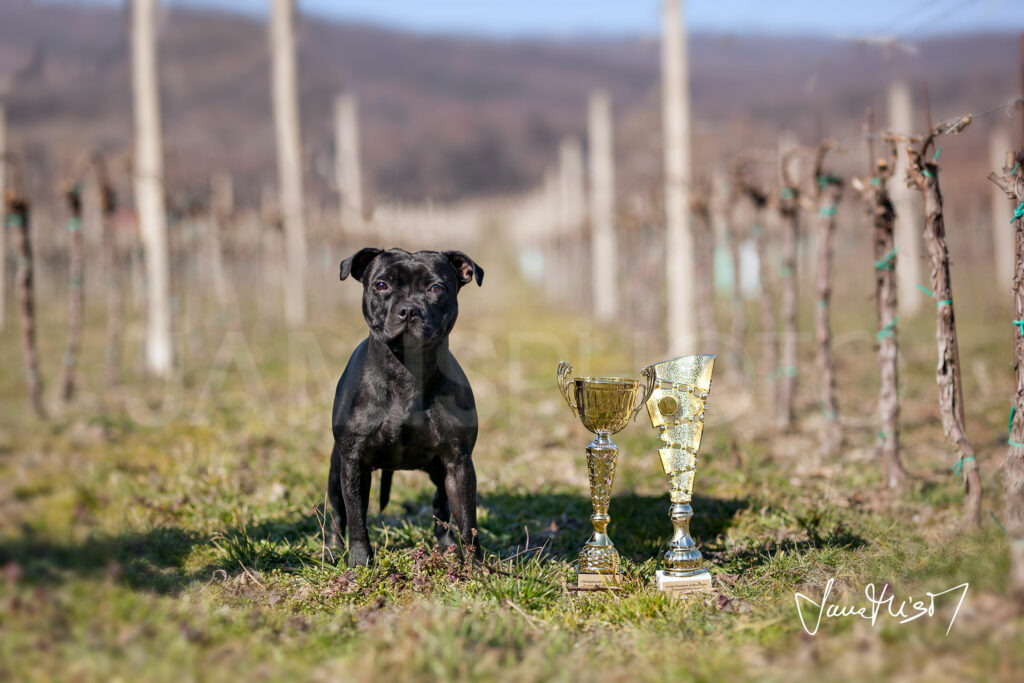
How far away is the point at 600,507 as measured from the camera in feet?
14.1

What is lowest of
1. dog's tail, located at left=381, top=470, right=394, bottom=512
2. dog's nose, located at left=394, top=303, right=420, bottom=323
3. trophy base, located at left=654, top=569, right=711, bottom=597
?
trophy base, located at left=654, top=569, right=711, bottom=597

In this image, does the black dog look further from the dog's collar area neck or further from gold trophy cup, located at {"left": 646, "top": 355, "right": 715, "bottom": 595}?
gold trophy cup, located at {"left": 646, "top": 355, "right": 715, "bottom": 595}

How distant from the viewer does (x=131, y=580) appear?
138 inches

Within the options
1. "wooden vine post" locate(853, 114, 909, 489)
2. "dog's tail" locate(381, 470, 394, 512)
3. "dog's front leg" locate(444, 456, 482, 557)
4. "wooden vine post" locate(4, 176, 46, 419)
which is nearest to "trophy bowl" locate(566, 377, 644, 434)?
"dog's front leg" locate(444, 456, 482, 557)

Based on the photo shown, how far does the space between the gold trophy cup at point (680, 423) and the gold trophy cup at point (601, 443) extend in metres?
0.09

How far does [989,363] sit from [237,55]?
12540cm

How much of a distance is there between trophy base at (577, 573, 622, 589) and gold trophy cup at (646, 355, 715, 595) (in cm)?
22

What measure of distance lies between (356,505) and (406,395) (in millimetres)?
656

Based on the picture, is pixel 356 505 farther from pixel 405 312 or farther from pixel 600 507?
pixel 600 507

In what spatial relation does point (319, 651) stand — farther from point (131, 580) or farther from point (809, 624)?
point (809, 624)

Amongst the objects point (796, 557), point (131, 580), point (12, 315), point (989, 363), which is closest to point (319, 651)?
point (131, 580)

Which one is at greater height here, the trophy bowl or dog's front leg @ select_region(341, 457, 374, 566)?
the trophy bowl

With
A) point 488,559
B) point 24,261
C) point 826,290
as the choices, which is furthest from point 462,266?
point 24,261

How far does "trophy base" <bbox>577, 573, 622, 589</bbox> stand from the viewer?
13.8ft
